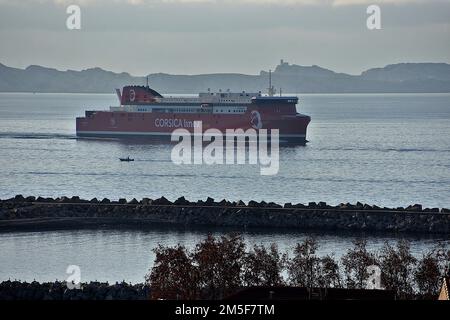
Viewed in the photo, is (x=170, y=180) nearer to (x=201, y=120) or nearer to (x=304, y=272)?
(x=201, y=120)

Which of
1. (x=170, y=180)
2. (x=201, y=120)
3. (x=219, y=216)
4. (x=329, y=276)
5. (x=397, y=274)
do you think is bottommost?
(x=170, y=180)

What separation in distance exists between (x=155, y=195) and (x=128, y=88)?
27.0 metres

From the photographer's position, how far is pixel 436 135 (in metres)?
60.8

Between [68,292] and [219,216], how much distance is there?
9.31m

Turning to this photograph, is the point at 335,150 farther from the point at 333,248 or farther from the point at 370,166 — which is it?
the point at 333,248

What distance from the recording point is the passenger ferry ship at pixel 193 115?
52.1m

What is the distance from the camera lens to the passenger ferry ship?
5212 cm

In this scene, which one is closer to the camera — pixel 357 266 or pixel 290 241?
pixel 357 266

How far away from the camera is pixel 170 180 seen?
35938mm

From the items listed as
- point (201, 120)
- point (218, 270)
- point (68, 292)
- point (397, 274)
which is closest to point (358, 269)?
point (397, 274)

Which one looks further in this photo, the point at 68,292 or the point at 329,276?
the point at 68,292
